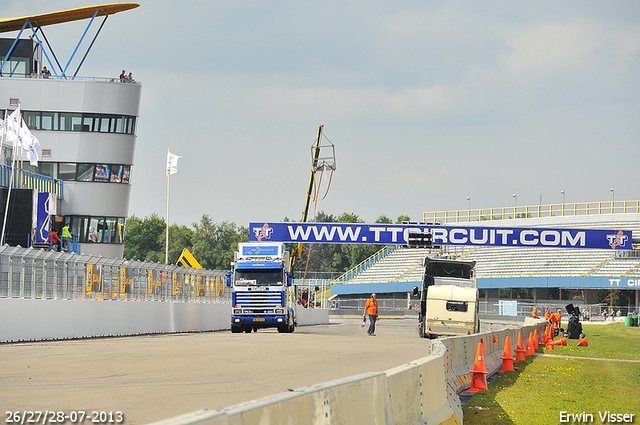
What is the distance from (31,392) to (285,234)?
49.4 meters

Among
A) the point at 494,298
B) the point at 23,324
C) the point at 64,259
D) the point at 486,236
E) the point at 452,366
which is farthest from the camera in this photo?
the point at 494,298

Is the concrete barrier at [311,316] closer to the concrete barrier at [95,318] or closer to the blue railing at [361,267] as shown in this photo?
the concrete barrier at [95,318]

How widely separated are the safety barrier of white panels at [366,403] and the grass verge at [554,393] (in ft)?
3.33

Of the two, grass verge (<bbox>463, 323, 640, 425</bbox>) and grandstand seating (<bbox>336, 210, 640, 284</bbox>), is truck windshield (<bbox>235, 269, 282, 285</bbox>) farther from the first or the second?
grandstand seating (<bbox>336, 210, 640, 284</bbox>)

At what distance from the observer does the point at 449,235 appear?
60406mm

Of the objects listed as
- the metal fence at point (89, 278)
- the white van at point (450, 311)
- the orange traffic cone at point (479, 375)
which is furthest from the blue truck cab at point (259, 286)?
the orange traffic cone at point (479, 375)

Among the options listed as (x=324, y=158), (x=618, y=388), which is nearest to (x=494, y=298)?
(x=324, y=158)

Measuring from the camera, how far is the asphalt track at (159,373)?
414 inches

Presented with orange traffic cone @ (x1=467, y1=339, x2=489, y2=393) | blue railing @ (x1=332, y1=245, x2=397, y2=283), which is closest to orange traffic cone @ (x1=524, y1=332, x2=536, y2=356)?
orange traffic cone @ (x1=467, y1=339, x2=489, y2=393)

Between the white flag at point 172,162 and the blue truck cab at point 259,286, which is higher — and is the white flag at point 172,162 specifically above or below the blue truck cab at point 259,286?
above

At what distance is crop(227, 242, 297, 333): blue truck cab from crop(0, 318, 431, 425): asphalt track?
11.0m

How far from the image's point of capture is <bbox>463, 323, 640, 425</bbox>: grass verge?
11984mm

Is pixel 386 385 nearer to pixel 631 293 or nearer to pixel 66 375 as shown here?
pixel 66 375

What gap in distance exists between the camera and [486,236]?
60.3 metres
